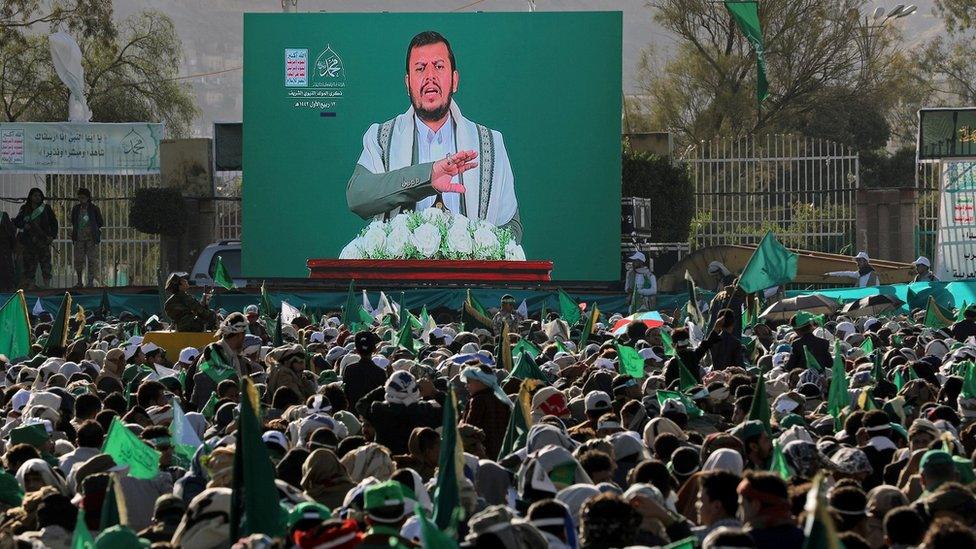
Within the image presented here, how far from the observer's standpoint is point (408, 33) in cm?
2964

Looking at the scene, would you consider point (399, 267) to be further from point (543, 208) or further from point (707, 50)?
point (707, 50)

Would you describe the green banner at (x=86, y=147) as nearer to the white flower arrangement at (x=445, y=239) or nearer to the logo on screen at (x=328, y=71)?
the logo on screen at (x=328, y=71)

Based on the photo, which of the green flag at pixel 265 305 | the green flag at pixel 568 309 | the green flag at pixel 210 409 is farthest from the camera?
→ the green flag at pixel 568 309

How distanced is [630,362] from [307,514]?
8.09m

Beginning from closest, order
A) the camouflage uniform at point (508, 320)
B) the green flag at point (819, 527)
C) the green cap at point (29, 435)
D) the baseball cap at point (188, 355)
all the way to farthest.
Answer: the green flag at point (819, 527) < the green cap at point (29, 435) < the baseball cap at point (188, 355) < the camouflage uniform at point (508, 320)

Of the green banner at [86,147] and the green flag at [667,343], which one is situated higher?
the green banner at [86,147]

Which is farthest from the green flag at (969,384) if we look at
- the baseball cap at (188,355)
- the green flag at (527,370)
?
the baseball cap at (188,355)

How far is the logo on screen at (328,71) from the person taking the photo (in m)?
29.8

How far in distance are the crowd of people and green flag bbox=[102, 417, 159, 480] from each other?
0.04 meters

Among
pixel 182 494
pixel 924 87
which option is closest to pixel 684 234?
pixel 182 494

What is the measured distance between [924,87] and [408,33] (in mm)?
46161

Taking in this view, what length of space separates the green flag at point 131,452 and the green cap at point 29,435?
1.40m

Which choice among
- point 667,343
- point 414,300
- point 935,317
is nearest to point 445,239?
point 414,300

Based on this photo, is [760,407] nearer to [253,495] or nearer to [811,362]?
[811,362]
